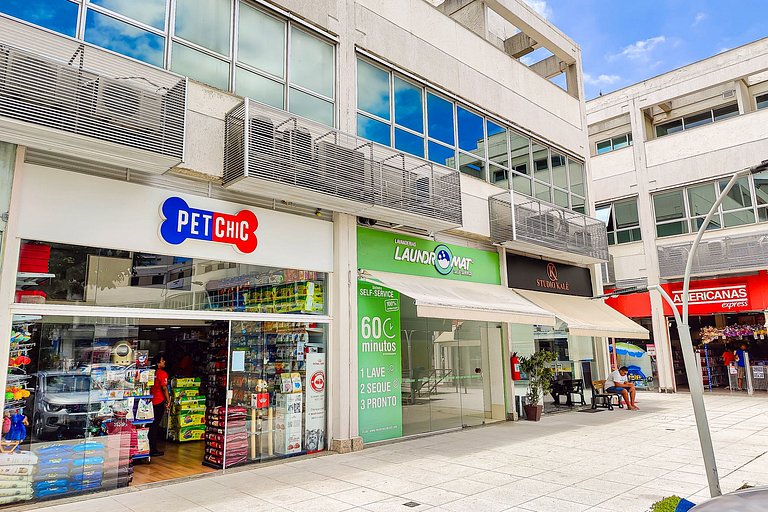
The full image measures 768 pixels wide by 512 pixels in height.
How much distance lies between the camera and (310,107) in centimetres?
965

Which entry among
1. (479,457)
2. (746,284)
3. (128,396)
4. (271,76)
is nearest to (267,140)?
(271,76)

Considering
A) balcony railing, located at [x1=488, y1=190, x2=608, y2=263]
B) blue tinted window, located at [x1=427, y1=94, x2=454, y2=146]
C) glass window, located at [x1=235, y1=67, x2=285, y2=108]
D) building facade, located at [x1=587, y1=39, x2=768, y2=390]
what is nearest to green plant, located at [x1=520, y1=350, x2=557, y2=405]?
balcony railing, located at [x1=488, y1=190, x2=608, y2=263]

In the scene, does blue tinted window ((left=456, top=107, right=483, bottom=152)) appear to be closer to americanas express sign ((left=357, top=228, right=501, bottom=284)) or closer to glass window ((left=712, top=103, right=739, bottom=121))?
americanas express sign ((left=357, top=228, right=501, bottom=284))

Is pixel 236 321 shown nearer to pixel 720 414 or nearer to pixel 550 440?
pixel 550 440

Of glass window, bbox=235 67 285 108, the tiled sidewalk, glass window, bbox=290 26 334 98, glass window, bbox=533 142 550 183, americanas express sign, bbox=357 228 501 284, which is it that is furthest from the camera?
glass window, bbox=533 142 550 183

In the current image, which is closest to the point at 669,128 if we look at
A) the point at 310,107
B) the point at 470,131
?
the point at 470,131

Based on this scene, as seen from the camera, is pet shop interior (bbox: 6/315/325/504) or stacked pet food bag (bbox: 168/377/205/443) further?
stacked pet food bag (bbox: 168/377/205/443)

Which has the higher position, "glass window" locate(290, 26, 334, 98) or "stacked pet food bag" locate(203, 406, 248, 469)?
A: "glass window" locate(290, 26, 334, 98)

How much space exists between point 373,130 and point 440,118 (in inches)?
92.3

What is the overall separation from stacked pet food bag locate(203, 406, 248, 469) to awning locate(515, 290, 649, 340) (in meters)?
7.69

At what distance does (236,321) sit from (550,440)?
20.8ft

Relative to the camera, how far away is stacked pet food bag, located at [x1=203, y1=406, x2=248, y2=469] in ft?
26.0

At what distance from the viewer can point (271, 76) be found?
9.13 meters

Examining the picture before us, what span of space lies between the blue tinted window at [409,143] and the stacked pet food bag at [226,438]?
246 inches
